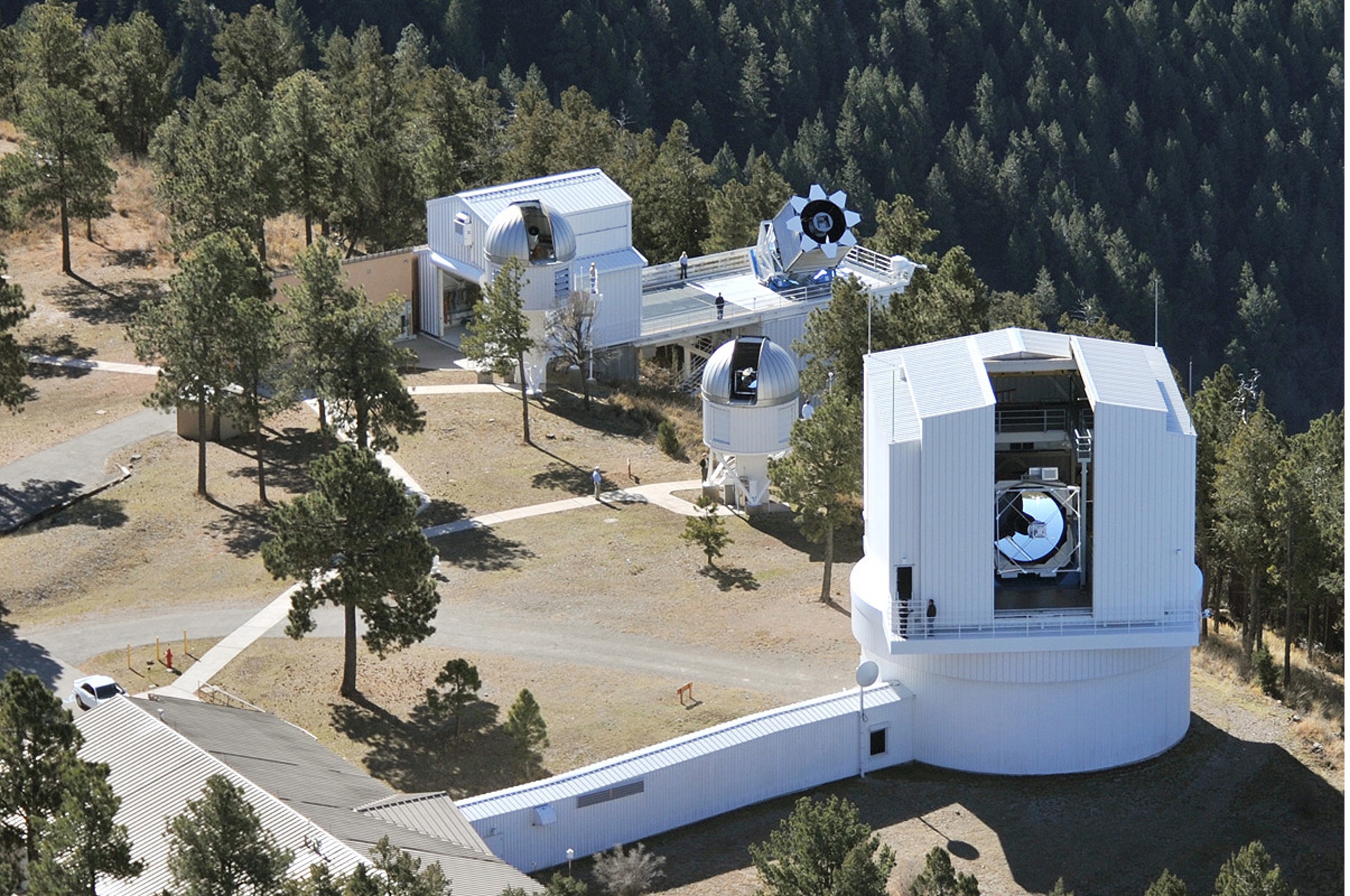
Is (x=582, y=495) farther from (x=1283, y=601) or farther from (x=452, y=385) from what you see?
(x=1283, y=601)

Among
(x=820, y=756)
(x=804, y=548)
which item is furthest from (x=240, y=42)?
(x=820, y=756)

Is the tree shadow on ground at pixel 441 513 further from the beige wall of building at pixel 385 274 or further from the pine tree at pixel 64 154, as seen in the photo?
the pine tree at pixel 64 154

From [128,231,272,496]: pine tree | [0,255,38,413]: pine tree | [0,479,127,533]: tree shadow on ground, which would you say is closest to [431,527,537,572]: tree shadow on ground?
[128,231,272,496]: pine tree

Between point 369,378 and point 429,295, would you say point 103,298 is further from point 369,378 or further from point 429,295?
point 369,378

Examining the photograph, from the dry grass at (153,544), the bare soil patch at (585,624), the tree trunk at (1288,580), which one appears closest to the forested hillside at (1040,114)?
the bare soil patch at (585,624)

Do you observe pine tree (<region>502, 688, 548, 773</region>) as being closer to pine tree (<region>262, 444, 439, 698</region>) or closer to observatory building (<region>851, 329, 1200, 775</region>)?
pine tree (<region>262, 444, 439, 698</region>)

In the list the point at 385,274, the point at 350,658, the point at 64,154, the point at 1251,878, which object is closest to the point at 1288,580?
the point at 1251,878
